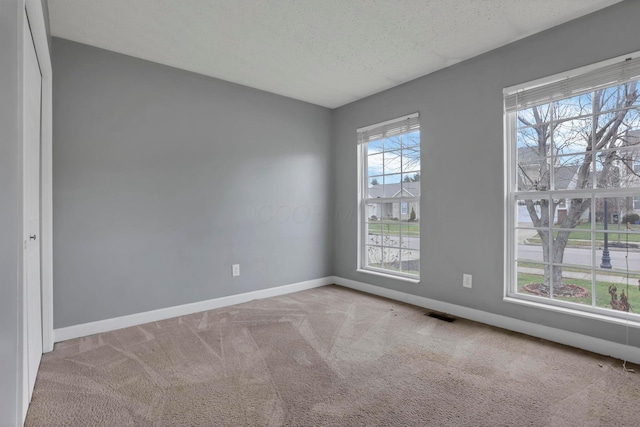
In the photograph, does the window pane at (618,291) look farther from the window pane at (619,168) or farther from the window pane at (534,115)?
the window pane at (534,115)

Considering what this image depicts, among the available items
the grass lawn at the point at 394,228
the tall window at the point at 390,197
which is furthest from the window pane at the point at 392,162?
the grass lawn at the point at 394,228

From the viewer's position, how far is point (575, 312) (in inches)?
92.9

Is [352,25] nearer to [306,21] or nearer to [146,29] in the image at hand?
[306,21]

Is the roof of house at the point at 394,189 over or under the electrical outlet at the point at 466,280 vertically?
over

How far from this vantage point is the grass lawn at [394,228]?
350 centimetres

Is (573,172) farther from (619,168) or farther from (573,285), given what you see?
(573,285)

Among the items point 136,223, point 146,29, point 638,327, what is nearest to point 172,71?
point 146,29

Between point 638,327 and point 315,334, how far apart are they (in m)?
2.19

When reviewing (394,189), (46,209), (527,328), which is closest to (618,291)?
(527,328)

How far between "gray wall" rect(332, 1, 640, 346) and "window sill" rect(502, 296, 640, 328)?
0.12 feet

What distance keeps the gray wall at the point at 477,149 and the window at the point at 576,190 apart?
0.33ft

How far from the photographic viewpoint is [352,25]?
7.84ft

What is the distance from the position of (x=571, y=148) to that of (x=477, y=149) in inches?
26.4

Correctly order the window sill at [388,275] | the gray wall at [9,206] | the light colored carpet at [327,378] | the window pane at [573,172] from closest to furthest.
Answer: the gray wall at [9,206] → the light colored carpet at [327,378] → the window pane at [573,172] → the window sill at [388,275]
